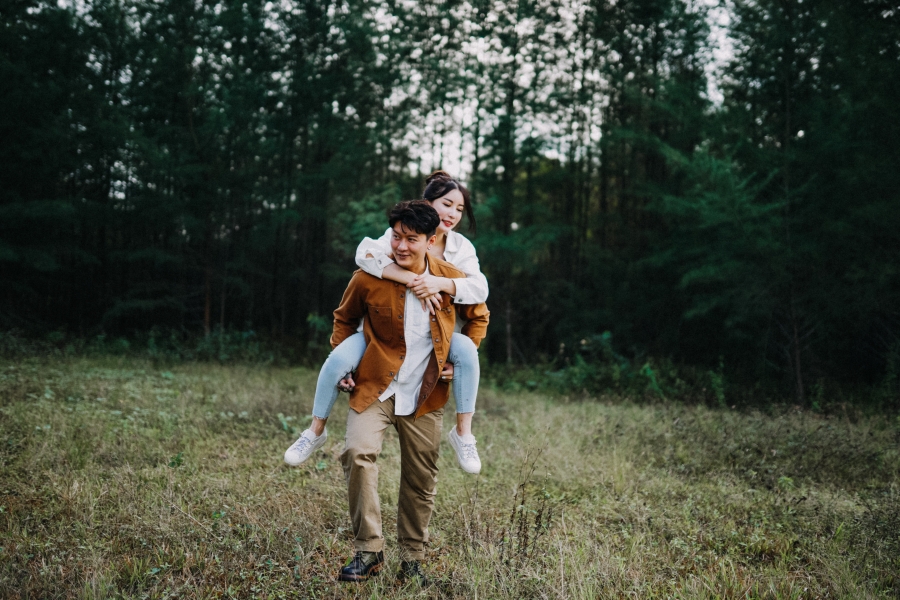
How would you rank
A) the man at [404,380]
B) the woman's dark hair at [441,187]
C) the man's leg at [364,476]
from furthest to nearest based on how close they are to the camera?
the woman's dark hair at [441,187] < the man at [404,380] < the man's leg at [364,476]

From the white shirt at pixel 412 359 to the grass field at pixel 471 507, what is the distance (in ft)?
2.96

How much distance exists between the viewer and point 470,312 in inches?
140

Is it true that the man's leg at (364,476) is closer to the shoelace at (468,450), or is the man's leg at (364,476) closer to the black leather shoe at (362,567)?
the black leather shoe at (362,567)

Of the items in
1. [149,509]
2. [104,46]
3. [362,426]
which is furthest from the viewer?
[104,46]

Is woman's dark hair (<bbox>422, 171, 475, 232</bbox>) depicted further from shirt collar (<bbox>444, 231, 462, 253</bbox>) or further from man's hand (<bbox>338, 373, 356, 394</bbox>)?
man's hand (<bbox>338, 373, 356, 394</bbox>)

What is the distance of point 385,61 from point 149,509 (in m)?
16.0

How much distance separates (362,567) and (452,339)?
1.28 m

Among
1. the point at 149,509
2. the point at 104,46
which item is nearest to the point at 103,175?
the point at 104,46

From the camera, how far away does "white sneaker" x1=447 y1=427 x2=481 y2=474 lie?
336cm

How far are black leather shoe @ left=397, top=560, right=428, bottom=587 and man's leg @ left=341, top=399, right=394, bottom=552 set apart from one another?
8.7 inches

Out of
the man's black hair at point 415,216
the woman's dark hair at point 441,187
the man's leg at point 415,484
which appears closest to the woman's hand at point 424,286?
the man's black hair at point 415,216

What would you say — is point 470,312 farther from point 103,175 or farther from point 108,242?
point 108,242

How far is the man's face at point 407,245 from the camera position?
327cm

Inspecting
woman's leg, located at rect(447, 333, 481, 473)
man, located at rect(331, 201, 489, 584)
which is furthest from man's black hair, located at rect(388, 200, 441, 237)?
woman's leg, located at rect(447, 333, 481, 473)
